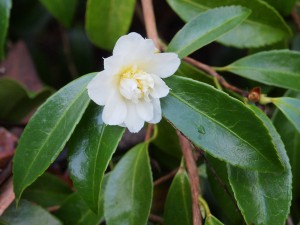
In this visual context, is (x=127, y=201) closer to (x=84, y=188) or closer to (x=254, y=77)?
(x=84, y=188)

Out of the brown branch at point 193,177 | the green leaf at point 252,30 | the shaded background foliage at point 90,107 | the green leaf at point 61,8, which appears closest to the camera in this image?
the brown branch at point 193,177

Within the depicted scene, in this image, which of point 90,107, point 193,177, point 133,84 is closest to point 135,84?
point 133,84

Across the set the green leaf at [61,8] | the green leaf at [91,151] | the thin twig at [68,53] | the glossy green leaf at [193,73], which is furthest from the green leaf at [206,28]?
the thin twig at [68,53]

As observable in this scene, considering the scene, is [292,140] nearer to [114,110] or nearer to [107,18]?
[114,110]

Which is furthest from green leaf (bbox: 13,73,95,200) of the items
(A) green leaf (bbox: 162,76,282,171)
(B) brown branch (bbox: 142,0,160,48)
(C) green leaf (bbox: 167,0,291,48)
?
(C) green leaf (bbox: 167,0,291,48)

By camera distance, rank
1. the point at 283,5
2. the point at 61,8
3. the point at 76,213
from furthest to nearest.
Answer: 1. the point at 61,8
2. the point at 283,5
3. the point at 76,213

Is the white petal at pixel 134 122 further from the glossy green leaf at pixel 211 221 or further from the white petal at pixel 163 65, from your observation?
the glossy green leaf at pixel 211 221
